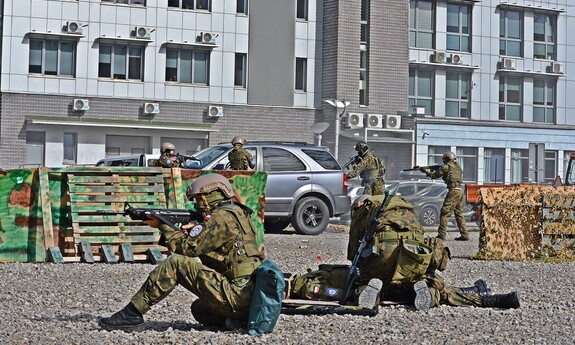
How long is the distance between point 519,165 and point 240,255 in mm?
45516

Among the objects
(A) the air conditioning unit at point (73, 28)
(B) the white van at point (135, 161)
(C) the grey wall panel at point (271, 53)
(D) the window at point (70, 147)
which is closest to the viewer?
(B) the white van at point (135, 161)

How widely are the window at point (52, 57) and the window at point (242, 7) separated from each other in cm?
692

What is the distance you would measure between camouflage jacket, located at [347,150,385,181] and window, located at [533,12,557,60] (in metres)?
32.4

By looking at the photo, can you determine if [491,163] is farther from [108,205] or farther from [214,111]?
[108,205]

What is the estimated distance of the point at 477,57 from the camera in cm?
5053

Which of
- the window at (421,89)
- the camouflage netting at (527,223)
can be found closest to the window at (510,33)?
the window at (421,89)

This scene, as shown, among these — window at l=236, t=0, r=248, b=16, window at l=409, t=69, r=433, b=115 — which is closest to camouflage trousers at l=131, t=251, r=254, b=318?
window at l=236, t=0, r=248, b=16

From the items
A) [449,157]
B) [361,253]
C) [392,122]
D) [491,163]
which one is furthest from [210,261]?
[491,163]

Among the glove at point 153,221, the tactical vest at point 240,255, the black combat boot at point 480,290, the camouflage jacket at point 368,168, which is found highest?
the camouflage jacket at point 368,168

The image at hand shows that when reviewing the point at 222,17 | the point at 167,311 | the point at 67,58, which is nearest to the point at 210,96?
the point at 222,17

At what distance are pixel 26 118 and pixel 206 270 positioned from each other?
33.8 meters

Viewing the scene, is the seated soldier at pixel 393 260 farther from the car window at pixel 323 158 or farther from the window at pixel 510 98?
the window at pixel 510 98

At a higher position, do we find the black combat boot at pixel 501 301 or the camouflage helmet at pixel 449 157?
the camouflage helmet at pixel 449 157

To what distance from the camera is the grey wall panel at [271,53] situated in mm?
44938
